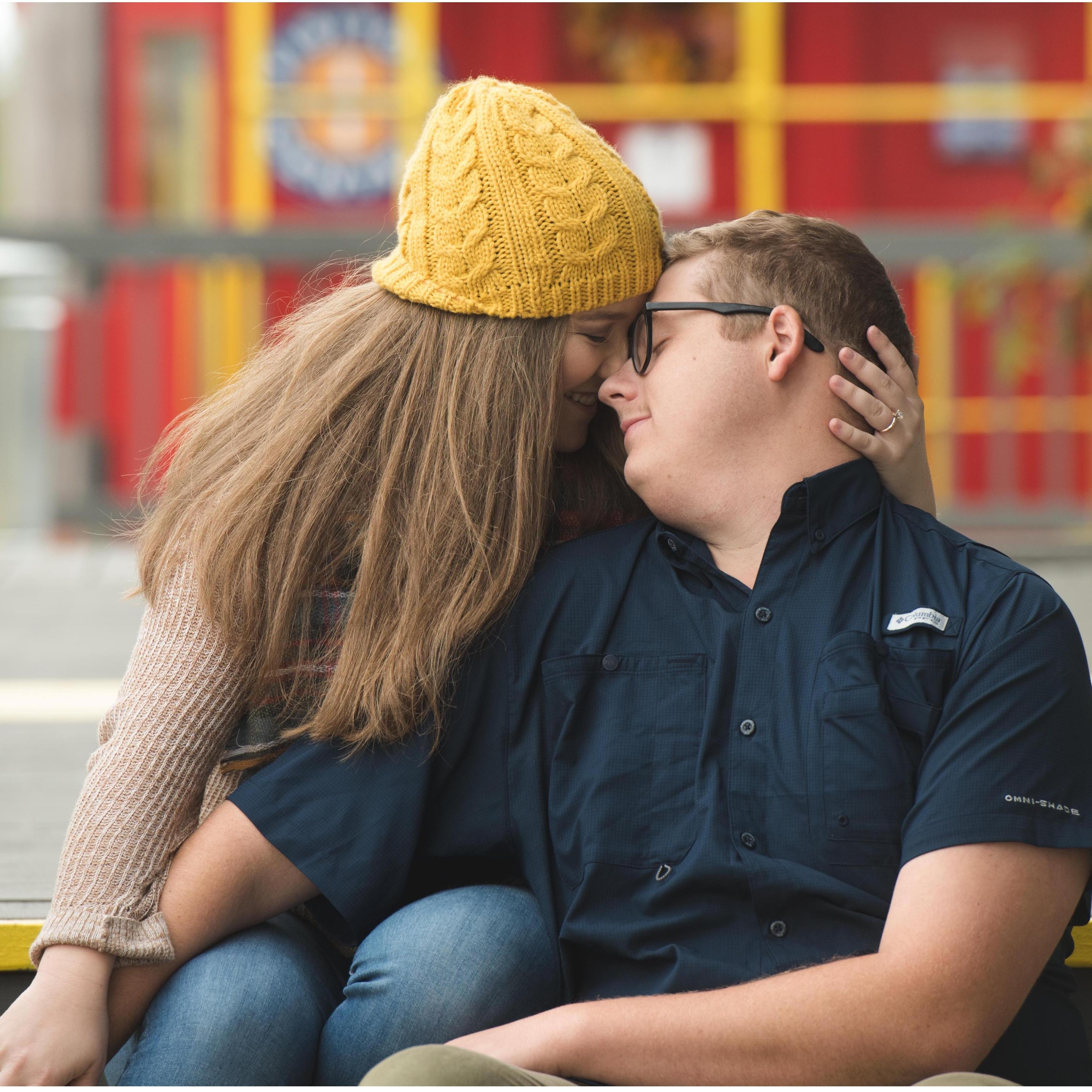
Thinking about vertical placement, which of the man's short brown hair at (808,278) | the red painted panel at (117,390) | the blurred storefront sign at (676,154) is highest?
the blurred storefront sign at (676,154)

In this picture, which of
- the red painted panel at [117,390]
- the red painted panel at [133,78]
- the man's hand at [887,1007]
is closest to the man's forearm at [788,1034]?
the man's hand at [887,1007]

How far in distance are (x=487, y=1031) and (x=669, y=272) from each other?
1055 millimetres

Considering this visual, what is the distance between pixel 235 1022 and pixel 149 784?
31 centimetres

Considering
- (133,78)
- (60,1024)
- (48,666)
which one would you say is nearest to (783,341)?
(60,1024)

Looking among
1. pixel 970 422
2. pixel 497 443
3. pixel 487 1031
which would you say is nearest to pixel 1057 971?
pixel 487 1031

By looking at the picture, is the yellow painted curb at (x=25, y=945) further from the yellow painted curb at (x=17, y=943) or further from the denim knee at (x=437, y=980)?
the denim knee at (x=437, y=980)

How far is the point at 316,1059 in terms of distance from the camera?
1.81 meters

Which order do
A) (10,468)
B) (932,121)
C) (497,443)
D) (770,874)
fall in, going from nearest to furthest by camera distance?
(770,874), (497,443), (10,468), (932,121)

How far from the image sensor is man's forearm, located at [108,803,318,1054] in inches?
69.4

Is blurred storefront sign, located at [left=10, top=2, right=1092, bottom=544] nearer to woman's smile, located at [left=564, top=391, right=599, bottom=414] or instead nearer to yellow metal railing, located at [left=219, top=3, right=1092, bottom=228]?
yellow metal railing, located at [left=219, top=3, right=1092, bottom=228]

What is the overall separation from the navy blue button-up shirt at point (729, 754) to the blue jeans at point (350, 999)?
7 cm

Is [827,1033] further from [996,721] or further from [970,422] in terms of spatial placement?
[970,422]

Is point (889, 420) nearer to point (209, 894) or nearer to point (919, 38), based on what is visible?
point (209, 894)

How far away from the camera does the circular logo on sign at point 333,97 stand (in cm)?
871
